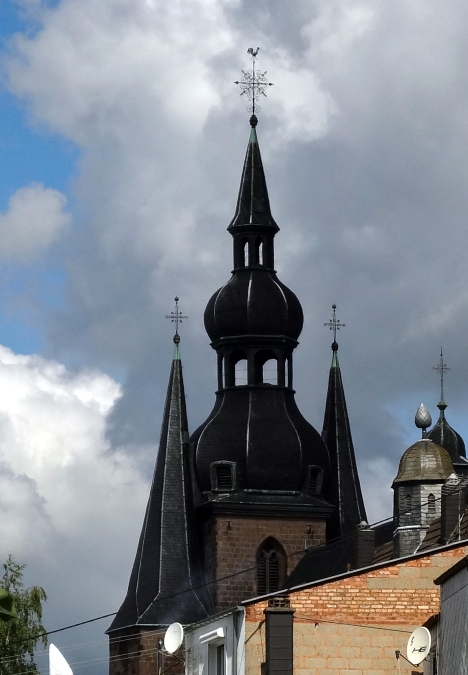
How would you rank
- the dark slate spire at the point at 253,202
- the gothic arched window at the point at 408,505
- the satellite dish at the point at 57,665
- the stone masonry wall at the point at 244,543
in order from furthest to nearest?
the dark slate spire at the point at 253,202, the stone masonry wall at the point at 244,543, the gothic arched window at the point at 408,505, the satellite dish at the point at 57,665

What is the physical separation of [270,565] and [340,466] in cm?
548

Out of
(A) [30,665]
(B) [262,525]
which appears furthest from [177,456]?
(A) [30,665]

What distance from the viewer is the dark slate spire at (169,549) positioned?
86.4 metres

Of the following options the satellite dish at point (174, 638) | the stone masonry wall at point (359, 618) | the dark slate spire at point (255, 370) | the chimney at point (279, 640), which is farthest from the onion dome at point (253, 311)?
the chimney at point (279, 640)

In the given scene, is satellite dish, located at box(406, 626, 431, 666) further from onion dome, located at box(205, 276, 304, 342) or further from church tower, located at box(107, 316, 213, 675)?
onion dome, located at box(205, 276, 304, 342)

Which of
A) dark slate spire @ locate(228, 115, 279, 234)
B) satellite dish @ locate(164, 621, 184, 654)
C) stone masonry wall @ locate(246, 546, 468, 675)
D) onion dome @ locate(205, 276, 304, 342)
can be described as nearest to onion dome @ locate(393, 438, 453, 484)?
onion dome @ locate(205, 276, 304, 342)

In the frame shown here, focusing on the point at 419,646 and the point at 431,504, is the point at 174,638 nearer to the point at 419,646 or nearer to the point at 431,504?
the point at 419,646

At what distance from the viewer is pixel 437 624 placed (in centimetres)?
3788

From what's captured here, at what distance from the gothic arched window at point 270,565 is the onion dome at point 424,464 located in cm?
1360

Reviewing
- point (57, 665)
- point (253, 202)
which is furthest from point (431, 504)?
point (57, 665)

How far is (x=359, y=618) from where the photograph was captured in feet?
143

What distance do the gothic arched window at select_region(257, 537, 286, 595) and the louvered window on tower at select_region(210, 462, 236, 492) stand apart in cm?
263

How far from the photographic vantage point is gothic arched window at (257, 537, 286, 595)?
8912 cm

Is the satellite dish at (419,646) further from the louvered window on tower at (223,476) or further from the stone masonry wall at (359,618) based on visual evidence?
the louvered window on tower at (223,476)
